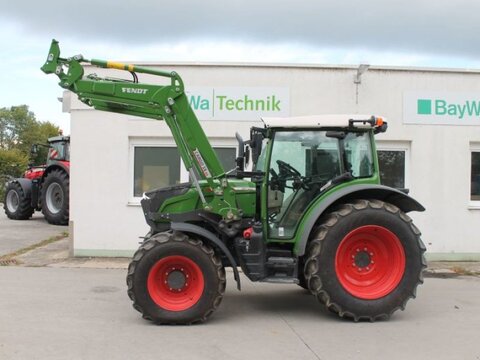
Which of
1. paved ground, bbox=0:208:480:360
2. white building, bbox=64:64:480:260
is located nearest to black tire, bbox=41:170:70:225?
white building, bbox=64:64:480:260

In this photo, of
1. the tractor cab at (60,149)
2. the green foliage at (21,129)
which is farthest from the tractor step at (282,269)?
the green foliage at (21,129)

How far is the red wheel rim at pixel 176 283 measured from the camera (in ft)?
A: 19.7

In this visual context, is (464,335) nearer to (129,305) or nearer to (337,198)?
(337,198)

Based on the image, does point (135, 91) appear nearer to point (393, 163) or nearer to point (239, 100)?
point (239, 100)

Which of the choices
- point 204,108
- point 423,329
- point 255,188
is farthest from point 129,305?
point 204,108

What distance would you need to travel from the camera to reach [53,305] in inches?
271

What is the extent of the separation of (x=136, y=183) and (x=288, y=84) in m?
3.52

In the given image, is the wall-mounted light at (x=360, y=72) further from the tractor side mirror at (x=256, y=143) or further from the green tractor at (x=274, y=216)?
the tractor side mirror at (x=256, y=143)

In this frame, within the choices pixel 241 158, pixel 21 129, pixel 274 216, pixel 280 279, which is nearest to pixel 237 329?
pixel 280 279

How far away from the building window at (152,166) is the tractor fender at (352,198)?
500 centimetres

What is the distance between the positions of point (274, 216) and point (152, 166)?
15.8 feet

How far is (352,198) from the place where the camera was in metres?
6.51

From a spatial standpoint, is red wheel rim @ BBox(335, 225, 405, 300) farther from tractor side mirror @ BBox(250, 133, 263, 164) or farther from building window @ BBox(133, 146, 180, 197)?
building window @ BBox(133, 146, 180, 197)

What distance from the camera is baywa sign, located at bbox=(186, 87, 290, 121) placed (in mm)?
10453
